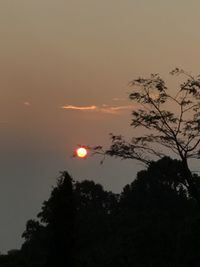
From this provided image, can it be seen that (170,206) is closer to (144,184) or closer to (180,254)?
(144,184)

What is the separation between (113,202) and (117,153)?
40601 millimetres

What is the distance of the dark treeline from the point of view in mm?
24312

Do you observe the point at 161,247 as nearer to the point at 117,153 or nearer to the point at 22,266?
the point at 22,266

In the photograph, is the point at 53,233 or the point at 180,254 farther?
the point at 180,254

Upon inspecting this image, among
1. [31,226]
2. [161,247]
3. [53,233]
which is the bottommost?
[53,233]

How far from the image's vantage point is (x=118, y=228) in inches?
2079

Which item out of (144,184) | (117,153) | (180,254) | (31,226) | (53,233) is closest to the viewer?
(53,233)

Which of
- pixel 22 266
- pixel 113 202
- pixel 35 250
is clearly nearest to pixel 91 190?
pixel 113 202

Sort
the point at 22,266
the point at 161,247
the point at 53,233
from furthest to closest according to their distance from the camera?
the point at 161,247 → the point at 22,266 → the point at 53,233

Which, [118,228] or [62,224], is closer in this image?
[62,224]

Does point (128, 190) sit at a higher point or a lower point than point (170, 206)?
higher

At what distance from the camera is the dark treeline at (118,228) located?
79.8 ft

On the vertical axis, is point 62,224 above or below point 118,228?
below

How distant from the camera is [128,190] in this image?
6391cm
